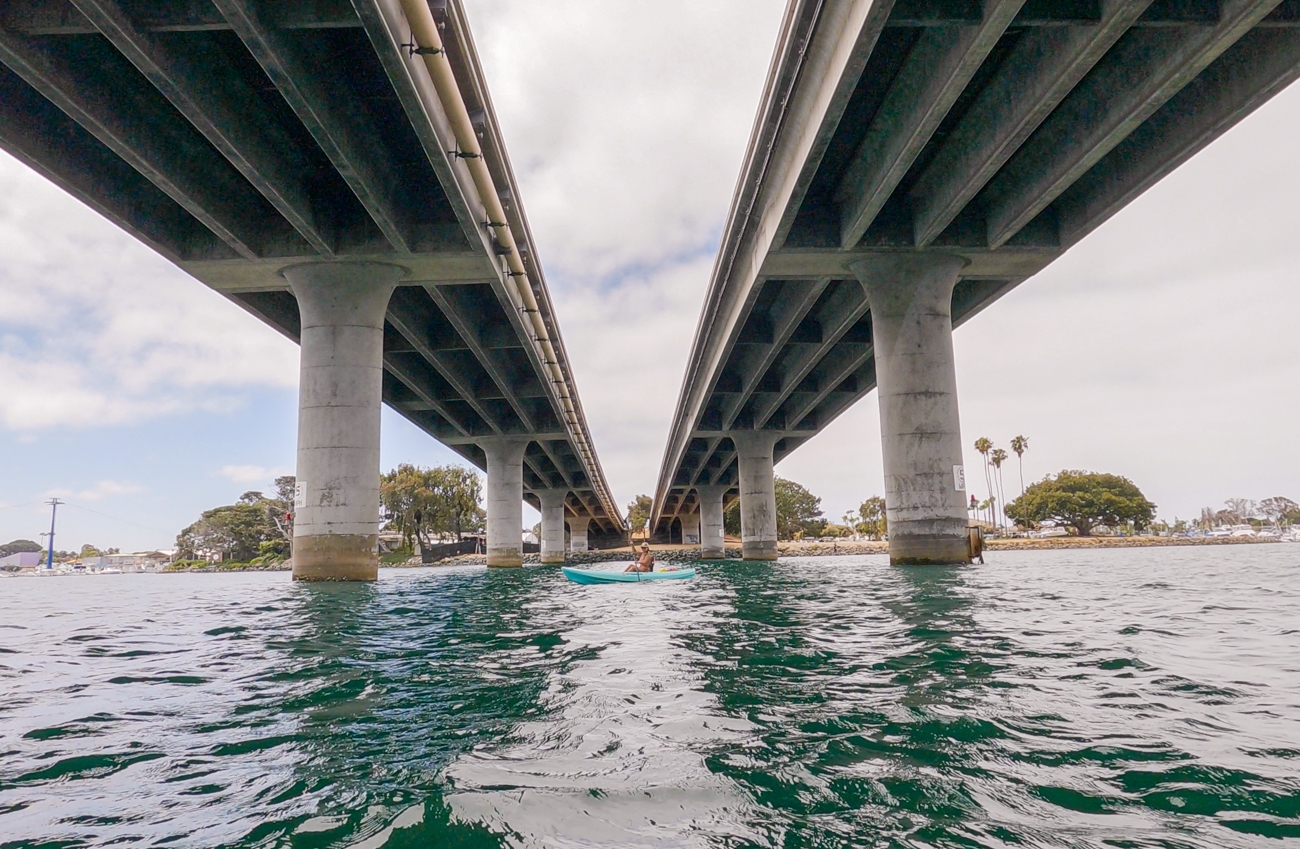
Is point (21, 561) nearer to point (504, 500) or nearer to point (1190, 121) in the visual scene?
point (504, 500)

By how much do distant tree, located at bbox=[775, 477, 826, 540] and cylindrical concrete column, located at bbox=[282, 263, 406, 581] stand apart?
116m

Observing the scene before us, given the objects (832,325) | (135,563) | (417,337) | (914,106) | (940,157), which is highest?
(940,157)

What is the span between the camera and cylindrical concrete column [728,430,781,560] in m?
49.0

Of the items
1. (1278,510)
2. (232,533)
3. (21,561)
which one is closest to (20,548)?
(21,561)

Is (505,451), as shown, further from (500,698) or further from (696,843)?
(696,843)

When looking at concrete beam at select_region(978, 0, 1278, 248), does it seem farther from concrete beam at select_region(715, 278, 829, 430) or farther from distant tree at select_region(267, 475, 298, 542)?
distant tree at select_region(267, 475, 298, 542)

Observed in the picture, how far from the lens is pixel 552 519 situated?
76375mm

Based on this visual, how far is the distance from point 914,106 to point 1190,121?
5888 mm

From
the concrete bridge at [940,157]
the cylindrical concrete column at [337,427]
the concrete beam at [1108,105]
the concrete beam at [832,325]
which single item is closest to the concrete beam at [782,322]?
the concrete bridge at [940,157]

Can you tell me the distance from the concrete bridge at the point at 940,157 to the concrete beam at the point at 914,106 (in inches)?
1.9

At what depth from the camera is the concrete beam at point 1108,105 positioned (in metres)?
12.9

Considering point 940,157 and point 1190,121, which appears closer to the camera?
point 1190,121

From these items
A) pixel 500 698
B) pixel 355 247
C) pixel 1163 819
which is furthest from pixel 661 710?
pixel 355 247

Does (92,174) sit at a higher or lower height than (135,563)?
higher
